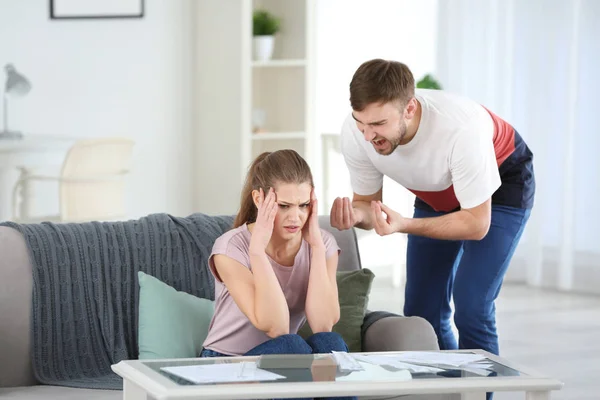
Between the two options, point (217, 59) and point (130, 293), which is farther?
point (217, 59)

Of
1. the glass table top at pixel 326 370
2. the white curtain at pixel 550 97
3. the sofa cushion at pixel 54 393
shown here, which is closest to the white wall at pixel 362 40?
the white curtain at pixel 550 97

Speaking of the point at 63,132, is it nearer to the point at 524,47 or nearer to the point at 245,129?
the point at 245,129

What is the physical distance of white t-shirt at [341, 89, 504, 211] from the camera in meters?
2.75

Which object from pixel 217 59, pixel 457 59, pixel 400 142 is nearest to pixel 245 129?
pixel 217 59

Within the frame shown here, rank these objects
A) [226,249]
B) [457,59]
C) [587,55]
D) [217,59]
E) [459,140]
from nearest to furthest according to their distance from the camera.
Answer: [226,249]
[459,140]
[587,55]
[457,59]
[217,59]

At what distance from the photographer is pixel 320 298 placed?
8.06 feet

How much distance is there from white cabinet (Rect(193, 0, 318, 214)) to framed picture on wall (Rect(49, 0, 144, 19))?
0.45 metres

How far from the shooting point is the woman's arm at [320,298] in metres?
2.46

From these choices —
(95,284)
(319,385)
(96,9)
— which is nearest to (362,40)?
(96,9)

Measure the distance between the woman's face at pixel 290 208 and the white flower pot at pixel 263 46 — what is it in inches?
143

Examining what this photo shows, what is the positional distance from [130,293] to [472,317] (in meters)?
0.95

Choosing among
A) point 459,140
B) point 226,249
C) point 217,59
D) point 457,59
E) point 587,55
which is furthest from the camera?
point 217,59

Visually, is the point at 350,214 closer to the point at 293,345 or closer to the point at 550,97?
the point at 293,345

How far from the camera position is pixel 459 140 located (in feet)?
9.01
